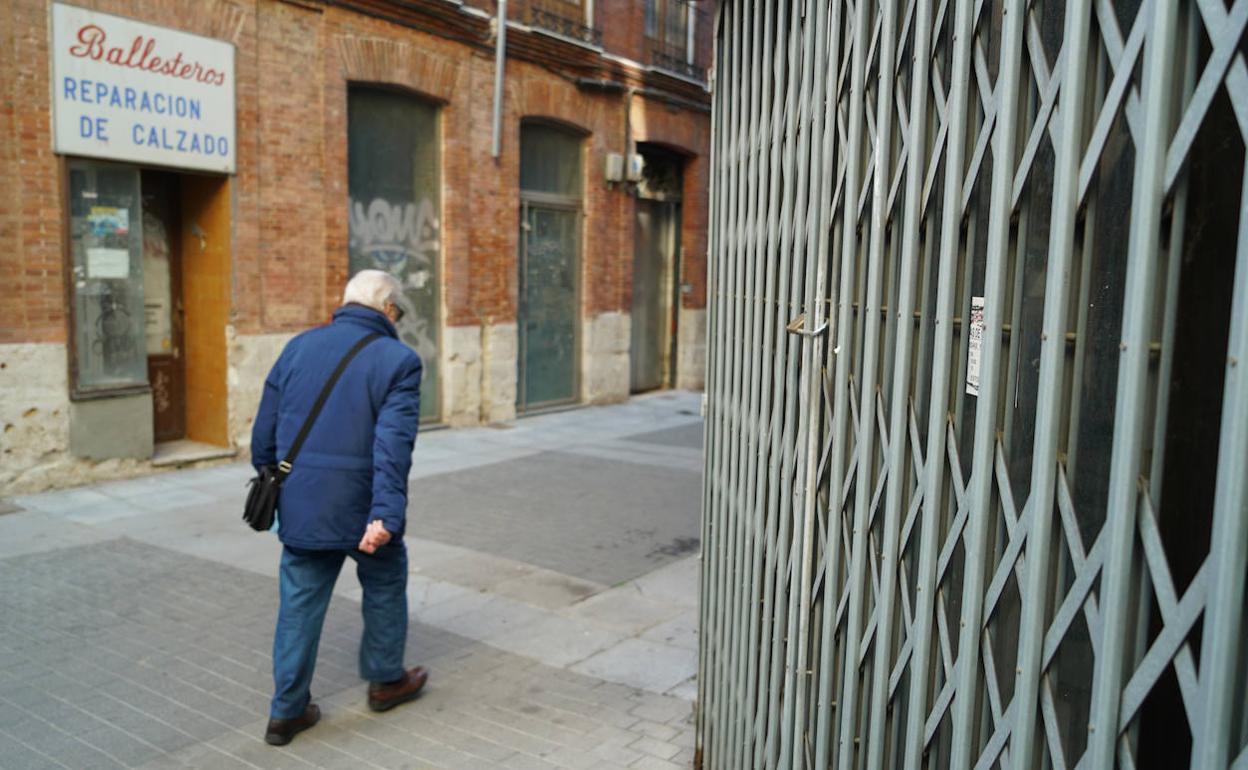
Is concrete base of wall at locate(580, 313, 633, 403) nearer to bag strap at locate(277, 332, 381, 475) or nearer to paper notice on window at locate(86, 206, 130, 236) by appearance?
paper notice on window at locate(86, 206, 130, 236)

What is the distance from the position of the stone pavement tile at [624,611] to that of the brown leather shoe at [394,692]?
4.67ft

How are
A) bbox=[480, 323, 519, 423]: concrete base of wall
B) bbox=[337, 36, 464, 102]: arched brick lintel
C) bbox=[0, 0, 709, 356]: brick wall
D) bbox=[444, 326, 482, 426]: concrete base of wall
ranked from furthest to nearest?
bbox=[480, 323, 519, 423]: concrete base of wall → bbox=[444, 326, 482, 426]: concrete base of wall → bbox=[337, 36, 464, 102]: arched brick lintel → bbox=[0, 0, 709, 356]: brick wall

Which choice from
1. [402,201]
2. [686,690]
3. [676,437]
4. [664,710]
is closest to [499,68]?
[402,201]

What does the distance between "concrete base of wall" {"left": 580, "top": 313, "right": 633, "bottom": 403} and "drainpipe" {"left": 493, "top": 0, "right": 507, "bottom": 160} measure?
3.37 m

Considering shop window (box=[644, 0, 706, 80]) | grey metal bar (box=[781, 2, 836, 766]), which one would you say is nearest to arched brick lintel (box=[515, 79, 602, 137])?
shop window (box=[644, 0, 706, 80])

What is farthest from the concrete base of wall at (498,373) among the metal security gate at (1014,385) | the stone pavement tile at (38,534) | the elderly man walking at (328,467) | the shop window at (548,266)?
the metal security gate at (1014,385)

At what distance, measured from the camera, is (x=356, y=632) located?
19.6ft

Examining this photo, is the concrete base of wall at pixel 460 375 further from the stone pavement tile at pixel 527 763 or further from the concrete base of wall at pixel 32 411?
the stone pavement tile at pixel 527 763

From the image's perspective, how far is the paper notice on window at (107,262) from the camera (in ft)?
31.2

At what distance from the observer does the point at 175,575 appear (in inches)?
273

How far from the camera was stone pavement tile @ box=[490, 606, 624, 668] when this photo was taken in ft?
18.7

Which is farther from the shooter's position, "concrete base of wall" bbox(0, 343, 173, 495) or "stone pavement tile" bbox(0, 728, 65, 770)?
"concrete base of wall" bbox(0, 343, 173, 495)

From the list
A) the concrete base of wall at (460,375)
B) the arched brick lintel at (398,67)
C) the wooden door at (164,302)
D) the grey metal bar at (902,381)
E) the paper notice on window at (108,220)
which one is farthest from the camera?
the concrete base of wall at (460,375)

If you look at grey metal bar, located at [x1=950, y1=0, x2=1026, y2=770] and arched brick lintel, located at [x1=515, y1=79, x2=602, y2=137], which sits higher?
arched brick lintel, located at [x1=515, y1=79, x2=602, y2=137]
